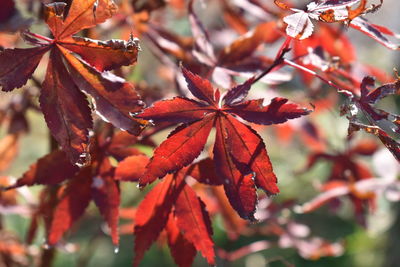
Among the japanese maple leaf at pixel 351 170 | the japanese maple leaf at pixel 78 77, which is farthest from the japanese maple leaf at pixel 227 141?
the japanese maple leaf at pixel 351 170

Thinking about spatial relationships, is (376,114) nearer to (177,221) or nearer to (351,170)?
(177,221)

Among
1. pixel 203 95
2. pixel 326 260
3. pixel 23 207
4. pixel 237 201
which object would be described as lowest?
pixel 237 201

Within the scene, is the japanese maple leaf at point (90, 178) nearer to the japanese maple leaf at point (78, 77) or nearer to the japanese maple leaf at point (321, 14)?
the japanese maple leaf at point (78, 77)

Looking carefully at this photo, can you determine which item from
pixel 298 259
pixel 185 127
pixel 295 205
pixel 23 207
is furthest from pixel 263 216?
pixel 298 259

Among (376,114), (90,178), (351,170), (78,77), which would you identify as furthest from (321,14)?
(351,170)

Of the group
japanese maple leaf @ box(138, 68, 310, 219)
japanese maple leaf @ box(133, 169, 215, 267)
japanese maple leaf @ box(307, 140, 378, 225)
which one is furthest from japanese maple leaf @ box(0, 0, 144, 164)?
japanese maple leaf @ box(307, 140, 378, 225)

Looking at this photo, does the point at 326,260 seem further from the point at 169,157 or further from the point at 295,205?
the point at 169,157
